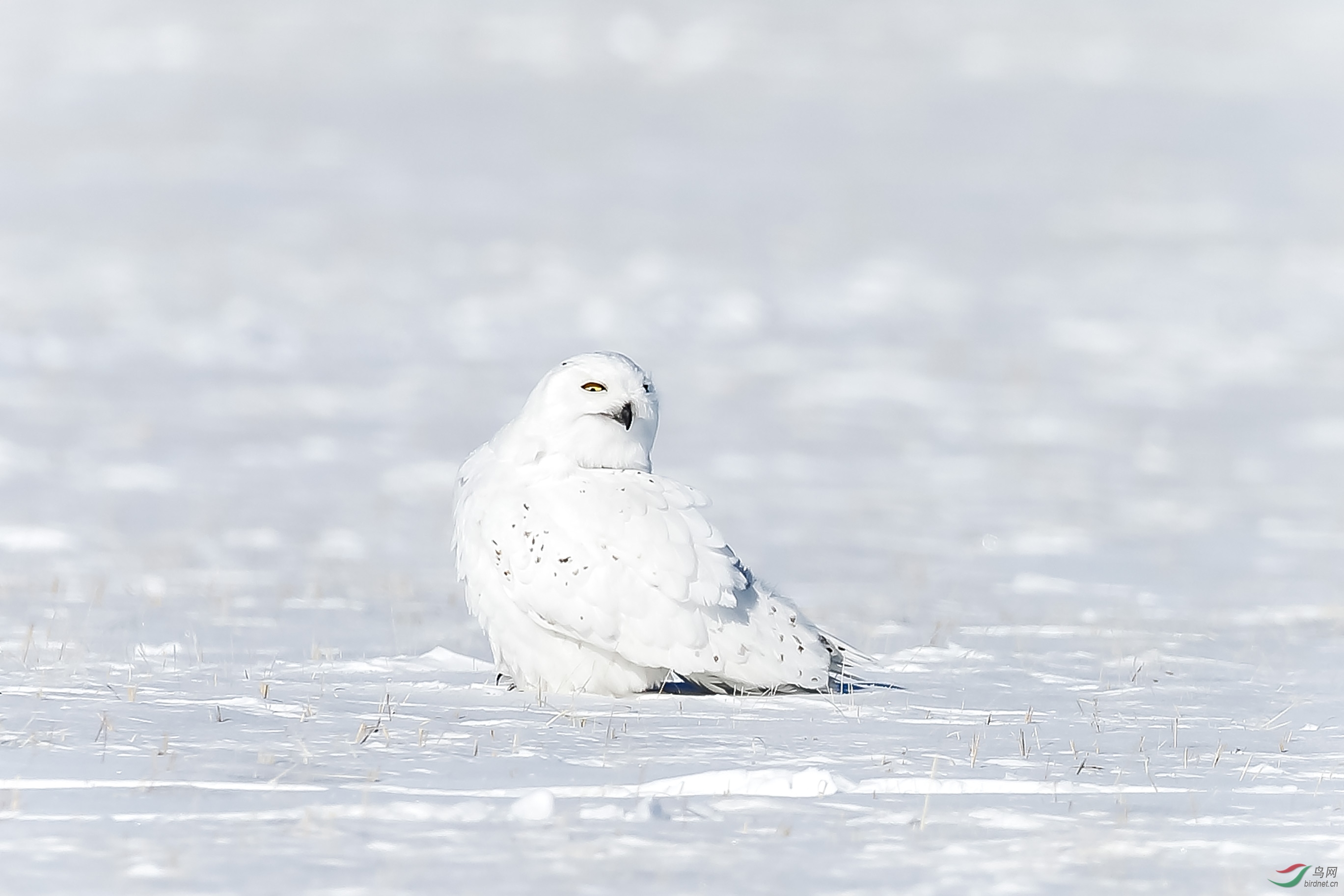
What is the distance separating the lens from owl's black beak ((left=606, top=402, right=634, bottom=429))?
7355mm

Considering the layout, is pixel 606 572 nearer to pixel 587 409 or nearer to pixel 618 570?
pixel 618 570

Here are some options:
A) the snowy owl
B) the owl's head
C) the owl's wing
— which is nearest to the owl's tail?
the snowy owl

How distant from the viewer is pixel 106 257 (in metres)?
33.9

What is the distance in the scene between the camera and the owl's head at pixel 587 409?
24.0 ft

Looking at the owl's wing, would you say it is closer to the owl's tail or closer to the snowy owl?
the snowy owl

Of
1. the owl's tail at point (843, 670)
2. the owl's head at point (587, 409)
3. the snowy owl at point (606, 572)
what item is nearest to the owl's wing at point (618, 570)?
the snowy owl at point (606, 572)

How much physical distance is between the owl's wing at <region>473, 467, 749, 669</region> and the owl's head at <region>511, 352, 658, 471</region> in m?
0.28

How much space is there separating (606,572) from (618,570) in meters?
0.05

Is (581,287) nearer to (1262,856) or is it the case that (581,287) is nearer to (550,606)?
(550,606)

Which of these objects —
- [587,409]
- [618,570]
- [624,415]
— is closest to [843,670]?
[618,570]

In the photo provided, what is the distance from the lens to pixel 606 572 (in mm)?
6852

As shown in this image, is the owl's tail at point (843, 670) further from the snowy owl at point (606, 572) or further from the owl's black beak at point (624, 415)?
the owl's black beak at point (624, 415)

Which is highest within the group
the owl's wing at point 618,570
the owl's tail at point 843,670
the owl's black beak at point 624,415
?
the owl's black beak at point 624,415

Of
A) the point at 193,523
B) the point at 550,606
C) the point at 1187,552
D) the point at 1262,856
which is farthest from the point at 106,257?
the point at 1262,856
